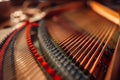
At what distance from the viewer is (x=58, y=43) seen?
6.52ft

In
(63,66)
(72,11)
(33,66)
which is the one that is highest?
(63,66)

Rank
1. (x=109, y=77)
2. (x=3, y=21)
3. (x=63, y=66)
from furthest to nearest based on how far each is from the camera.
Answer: (x=3, y=21) → (x=63, y=66) → (x=109, y=77)

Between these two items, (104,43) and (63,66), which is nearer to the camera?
(63,66)

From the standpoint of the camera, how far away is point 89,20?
3.14 meters

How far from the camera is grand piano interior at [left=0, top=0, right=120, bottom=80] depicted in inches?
57.4

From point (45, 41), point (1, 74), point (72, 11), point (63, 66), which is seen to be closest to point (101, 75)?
point (63, 66)

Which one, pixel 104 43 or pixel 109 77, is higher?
pixel 109 77

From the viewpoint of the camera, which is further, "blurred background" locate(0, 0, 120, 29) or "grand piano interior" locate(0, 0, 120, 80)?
"blurred background" locate(0, 0, 120, 29)

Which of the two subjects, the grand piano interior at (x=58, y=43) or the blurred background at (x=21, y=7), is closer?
the grand piano interior at (x=58, y=43)

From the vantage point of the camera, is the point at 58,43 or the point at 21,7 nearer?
the point at 58,43

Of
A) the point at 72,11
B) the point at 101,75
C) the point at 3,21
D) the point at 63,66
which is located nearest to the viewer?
the point at 63,66

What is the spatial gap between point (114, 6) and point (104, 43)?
7.36 feet

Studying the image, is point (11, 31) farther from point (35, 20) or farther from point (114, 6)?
point (114, 6)

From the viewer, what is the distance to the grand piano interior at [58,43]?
1458 millimetres
